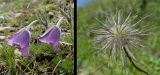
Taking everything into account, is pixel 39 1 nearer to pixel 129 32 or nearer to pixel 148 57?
pixel 129 32

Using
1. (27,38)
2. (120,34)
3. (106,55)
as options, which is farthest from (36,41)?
(106,55)

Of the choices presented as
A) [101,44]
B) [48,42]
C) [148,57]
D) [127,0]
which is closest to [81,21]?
[127,0]

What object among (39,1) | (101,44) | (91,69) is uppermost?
(39,1)

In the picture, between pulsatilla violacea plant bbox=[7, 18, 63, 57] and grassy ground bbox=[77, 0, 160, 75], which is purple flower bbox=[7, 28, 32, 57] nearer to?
pulsatilla violacea plant bbox=[7, 18, 63, 57]

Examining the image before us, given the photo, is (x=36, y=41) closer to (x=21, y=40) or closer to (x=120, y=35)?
(x=21, y=40)

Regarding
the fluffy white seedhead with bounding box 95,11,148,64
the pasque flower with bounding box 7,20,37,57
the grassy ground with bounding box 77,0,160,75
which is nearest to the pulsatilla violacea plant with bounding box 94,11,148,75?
the fluffy white seedhead with bounding box 95,11,148,64

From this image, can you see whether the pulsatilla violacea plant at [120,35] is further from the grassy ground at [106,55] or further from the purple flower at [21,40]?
the purple flower at [21,40]
